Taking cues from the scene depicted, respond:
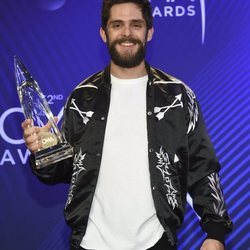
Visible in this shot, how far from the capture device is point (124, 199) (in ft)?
6.34

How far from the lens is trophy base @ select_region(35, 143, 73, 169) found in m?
1.95

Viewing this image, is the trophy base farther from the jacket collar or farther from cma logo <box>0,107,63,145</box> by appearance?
cma logo <box>0,107,63,145</box>

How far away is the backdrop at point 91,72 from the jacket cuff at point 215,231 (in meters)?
1.19

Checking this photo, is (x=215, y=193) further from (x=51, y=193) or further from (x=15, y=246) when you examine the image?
(x=15, y=246)

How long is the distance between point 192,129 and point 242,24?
136cm

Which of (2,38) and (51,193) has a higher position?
(2,38)

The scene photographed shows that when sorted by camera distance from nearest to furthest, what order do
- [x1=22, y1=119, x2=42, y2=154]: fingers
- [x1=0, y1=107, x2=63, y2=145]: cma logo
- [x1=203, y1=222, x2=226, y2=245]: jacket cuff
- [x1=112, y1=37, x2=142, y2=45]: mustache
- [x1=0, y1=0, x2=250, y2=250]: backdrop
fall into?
1. [x1=22, y1=119, x2=42, y2=154]: fingers
2. [x1=203, y1=222, x2=226, y2=245]: jacket cuff
3. [x1=112, y1=37, x2=142, y2=45]: mustache
4. [x1=0, y1=0, x2=250, y2=250]: backdrop
5. [x1=0, y1=107, x2=63, y2=145]: cma logo

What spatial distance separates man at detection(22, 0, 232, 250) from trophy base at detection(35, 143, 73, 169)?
37 millimetres

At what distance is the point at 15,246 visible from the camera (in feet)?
11.2

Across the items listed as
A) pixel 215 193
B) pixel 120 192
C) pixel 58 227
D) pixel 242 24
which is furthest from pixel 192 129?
pixel 58 227

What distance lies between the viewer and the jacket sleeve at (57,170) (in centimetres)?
203

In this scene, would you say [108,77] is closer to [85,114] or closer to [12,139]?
[85,114]

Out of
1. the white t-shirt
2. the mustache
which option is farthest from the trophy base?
the mustache

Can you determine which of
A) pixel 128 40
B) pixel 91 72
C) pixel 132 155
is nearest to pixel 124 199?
pixel 132 155
